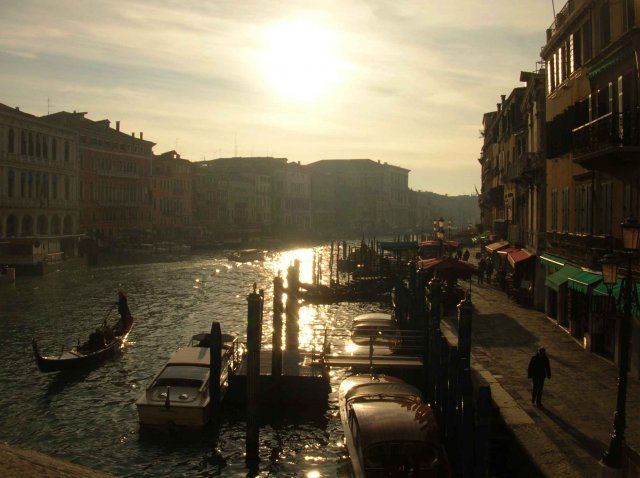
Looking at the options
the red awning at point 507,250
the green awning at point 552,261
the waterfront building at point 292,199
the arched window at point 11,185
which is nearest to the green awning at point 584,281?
the green awning at point 552,261

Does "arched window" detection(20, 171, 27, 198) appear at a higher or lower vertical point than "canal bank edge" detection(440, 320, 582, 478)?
higher

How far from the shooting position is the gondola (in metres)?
20.8

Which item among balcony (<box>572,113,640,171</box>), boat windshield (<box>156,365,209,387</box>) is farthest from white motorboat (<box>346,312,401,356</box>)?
balcony (<box>572,113,640,171</box>)

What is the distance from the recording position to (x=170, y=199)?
9825 cm

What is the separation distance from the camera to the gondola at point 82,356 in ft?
68.1

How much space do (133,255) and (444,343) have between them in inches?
2393

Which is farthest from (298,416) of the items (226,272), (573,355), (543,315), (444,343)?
(226,272)

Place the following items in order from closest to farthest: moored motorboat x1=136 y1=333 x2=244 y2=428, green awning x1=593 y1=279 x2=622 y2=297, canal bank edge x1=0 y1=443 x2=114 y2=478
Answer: canal bank edge x1=0 y1=443 x2=114 y2=478 → green awning x1=593 y1=279 x2=622 y2=297 → moored motorboat x1=136 y1=333 x2=244 y2=428

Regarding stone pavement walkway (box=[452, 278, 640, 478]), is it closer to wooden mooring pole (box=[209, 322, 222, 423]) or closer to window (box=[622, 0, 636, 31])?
wooden mooring pole (box=[209, 322, 222, 423])

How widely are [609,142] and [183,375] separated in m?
11.0

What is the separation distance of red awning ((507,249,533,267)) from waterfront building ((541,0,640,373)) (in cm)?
344

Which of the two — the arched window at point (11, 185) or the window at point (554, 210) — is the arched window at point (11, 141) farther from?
the window at point (554, 210)

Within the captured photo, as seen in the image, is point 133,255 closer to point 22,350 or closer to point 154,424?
point 22,350

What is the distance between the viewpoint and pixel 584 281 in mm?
17875
